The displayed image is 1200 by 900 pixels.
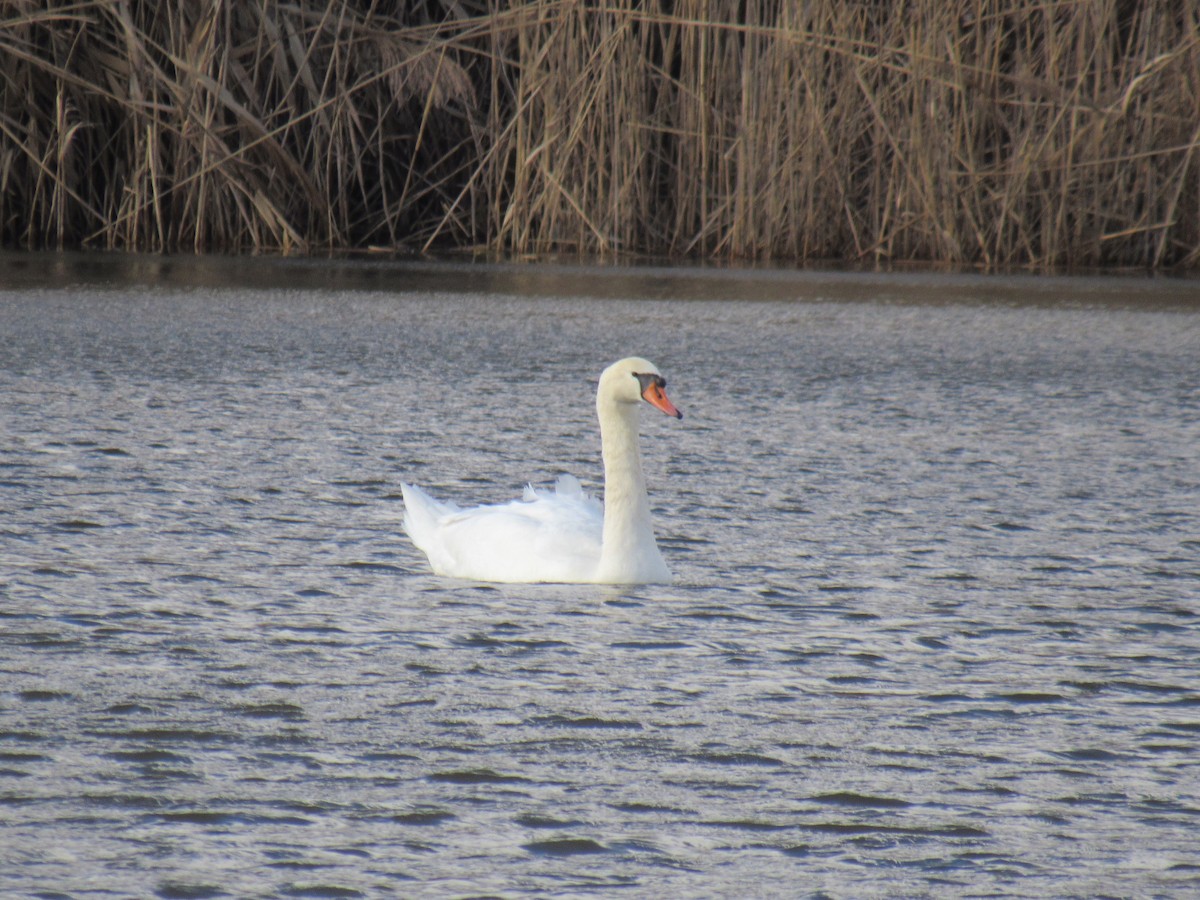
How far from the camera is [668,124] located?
557 inches

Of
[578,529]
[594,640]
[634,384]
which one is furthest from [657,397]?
[594,640]

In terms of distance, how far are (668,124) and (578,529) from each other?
9692 mm

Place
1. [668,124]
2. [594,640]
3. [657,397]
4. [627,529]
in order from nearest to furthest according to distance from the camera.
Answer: [594,640] < [627,529] < [657,397] < [668,124]

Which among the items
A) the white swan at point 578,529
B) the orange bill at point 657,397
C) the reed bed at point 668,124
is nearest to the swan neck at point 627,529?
the white swan at point 578,529

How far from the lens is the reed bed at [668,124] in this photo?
13148 millimetres

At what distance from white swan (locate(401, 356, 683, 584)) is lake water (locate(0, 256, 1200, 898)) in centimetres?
9

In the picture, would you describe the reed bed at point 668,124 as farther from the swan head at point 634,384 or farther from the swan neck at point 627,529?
the swan neck at point 627,529

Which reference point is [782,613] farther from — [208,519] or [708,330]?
[708,330]

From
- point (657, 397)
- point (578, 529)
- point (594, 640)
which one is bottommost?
point (594, 640)

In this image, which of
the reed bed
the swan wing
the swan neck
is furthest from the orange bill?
the reed bed

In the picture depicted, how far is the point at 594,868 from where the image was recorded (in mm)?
2703

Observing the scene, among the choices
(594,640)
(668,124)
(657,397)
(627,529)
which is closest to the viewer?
(594,640)

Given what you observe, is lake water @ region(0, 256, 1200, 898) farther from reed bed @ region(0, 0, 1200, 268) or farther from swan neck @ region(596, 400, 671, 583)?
reed bed @ region(0, 0, 1200, 268)

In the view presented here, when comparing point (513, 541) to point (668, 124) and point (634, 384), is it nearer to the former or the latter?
point (634, 384)
